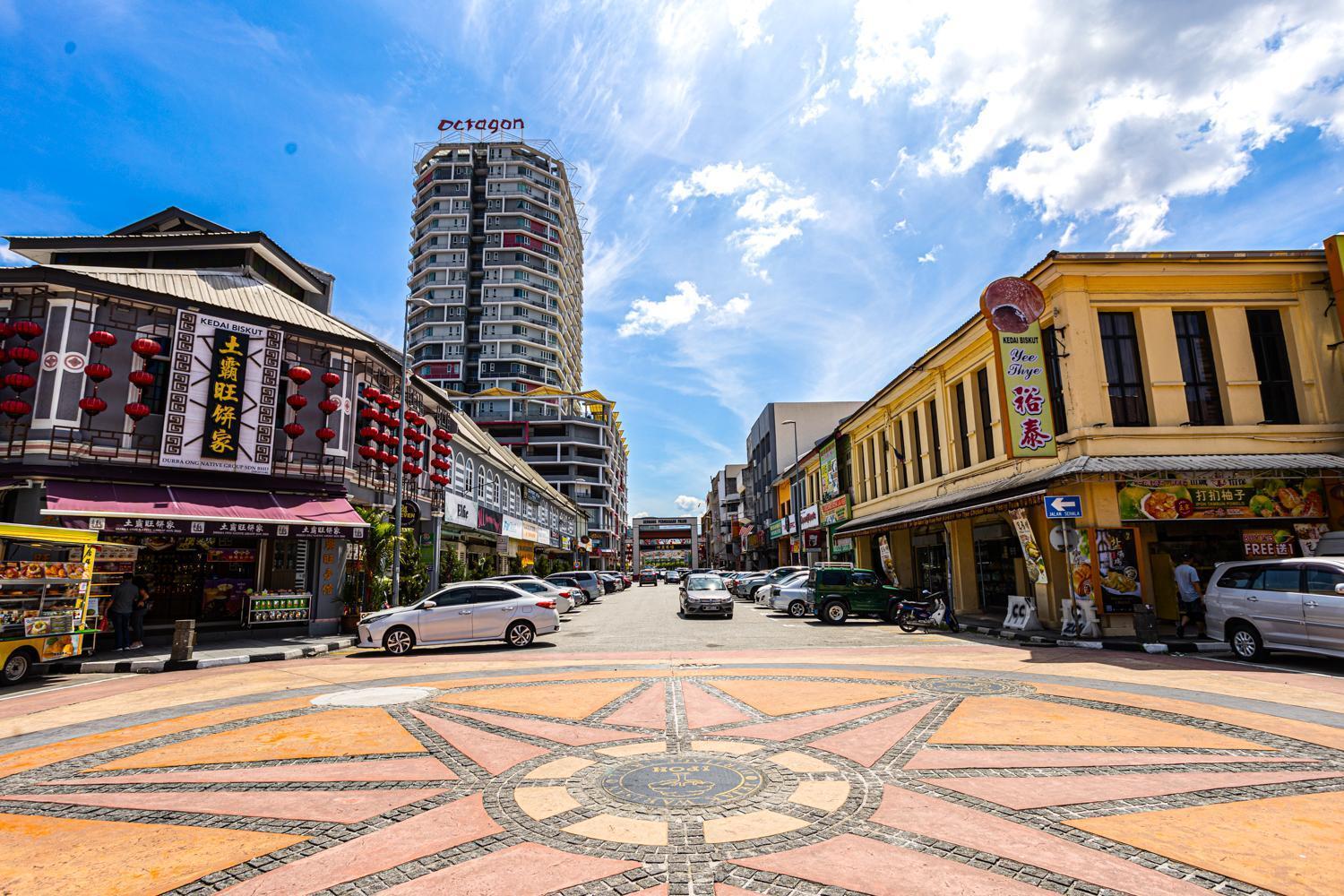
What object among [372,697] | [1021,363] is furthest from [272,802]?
[1021,363]

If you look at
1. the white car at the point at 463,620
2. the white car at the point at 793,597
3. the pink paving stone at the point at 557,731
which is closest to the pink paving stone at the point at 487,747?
the pink paving stone at the point at 557,731

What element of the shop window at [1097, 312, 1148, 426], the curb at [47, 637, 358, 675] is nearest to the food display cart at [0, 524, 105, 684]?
the curb at [47, 637, 358, 675]

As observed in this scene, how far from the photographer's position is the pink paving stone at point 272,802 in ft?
16.1

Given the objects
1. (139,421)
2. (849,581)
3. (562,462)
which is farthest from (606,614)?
(562,462)

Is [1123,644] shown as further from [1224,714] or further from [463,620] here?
[463,620]

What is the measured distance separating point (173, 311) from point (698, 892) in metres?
20.3

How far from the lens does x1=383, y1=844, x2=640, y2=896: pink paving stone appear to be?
12.1 feet

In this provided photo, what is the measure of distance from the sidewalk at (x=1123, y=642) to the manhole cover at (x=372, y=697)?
1369 cm

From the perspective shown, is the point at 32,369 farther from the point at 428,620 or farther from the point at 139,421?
the point at 428,620

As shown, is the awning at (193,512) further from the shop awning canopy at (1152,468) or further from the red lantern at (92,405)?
the shop awning canopy at (1152,468)

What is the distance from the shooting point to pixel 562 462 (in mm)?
86188

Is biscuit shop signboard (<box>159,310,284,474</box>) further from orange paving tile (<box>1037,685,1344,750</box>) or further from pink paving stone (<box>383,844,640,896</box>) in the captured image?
orange paving tile (<box>1037,685,1344,750</box>)

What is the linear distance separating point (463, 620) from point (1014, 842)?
13.9m

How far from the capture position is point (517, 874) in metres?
3.86
